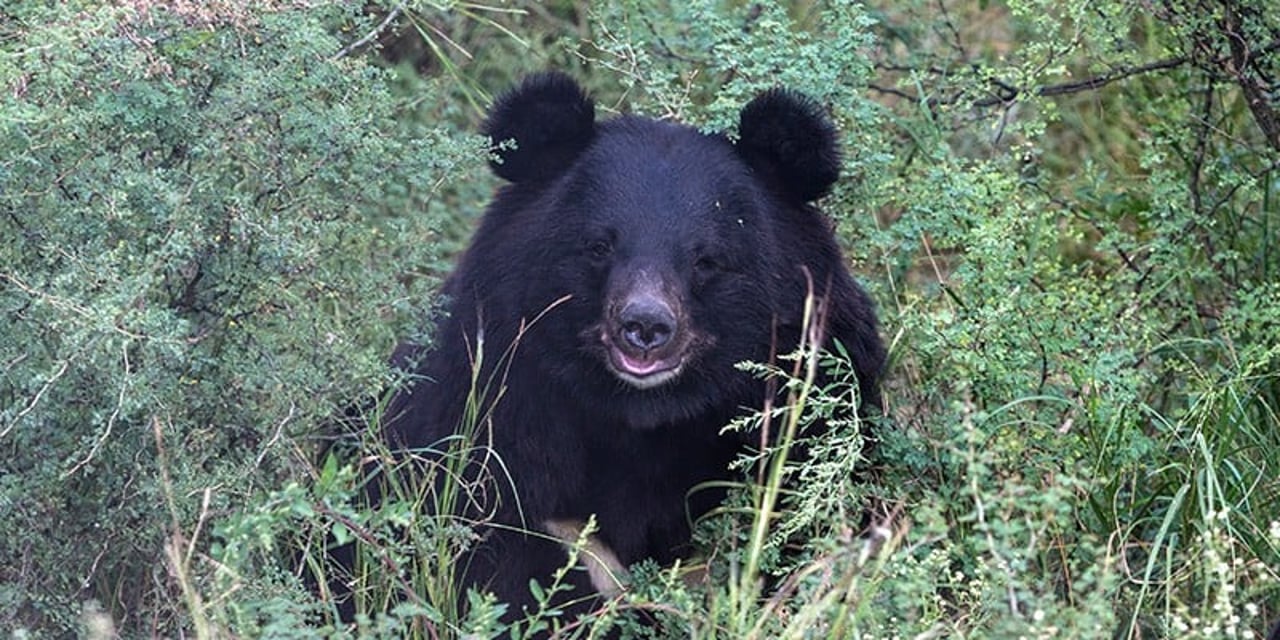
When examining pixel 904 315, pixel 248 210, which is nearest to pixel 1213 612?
pixel 904 315

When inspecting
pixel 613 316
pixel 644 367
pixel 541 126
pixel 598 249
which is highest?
pixel 541 126

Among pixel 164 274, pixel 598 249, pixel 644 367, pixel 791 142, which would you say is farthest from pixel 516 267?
pixel 164 274

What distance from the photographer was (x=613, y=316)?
5.58 meters

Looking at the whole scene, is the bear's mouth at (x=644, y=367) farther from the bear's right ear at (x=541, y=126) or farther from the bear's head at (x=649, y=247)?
the bear's right ear at (x=541, y=126)

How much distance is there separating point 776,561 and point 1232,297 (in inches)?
87.6

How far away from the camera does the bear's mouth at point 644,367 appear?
559 cm

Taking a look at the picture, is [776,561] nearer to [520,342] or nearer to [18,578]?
[520,342]

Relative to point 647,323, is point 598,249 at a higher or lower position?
higher

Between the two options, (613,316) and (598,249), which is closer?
(613,316)

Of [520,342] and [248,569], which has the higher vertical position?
[520,342]

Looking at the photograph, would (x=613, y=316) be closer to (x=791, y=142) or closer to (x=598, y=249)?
(x=598, y=249)

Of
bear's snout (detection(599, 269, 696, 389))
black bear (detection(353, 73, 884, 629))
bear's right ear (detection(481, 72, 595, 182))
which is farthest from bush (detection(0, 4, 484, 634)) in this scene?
bear's snout (detection(599, 269, 696, 389))

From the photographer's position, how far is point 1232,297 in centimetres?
684

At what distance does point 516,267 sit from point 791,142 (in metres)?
0.78
